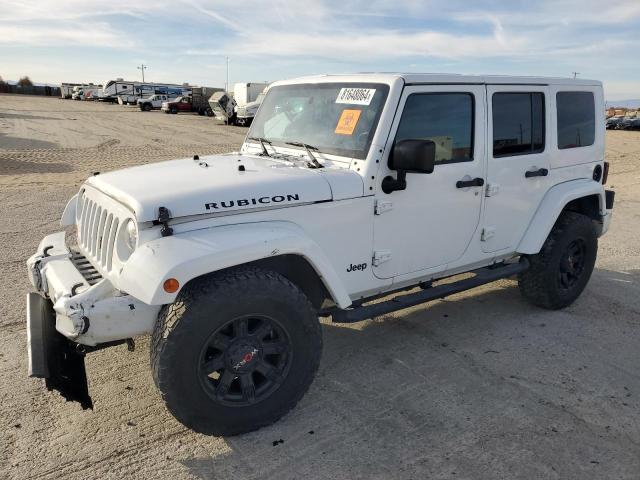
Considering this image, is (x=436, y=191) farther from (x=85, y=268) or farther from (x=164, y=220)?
(x=85, y=268)

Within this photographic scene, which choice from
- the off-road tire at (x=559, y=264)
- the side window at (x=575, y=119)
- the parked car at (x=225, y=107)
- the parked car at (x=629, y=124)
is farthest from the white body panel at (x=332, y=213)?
the parked car at (x=629, y=124)

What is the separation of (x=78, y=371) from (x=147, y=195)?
105 centimetres

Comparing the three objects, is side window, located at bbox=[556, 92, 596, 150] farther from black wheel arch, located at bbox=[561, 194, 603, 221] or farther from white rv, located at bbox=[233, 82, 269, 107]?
white rv, located at bbox=[233, 82, 269, 107]

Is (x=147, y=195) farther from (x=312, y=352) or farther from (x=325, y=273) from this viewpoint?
(x=312, y=352)

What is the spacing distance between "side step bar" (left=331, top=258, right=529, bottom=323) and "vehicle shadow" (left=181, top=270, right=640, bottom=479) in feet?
1.63

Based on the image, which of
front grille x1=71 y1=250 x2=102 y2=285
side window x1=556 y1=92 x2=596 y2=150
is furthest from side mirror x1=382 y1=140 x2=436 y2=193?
side window x1=556 y1=92 x2=596 y2=150

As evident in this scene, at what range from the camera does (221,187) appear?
2.98m

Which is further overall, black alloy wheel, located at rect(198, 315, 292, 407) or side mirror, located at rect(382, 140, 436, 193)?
side mirror, located at rect(382, 140, 436, 193)

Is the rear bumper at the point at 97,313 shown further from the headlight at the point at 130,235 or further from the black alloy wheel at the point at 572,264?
the black alloy wheel at the point at 572,264

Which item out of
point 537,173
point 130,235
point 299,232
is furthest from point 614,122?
point 130,235

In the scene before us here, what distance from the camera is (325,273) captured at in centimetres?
315

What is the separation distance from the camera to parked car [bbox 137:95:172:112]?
47759mm

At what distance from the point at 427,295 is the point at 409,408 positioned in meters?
0.86

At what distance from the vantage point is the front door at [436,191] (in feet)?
11.6
